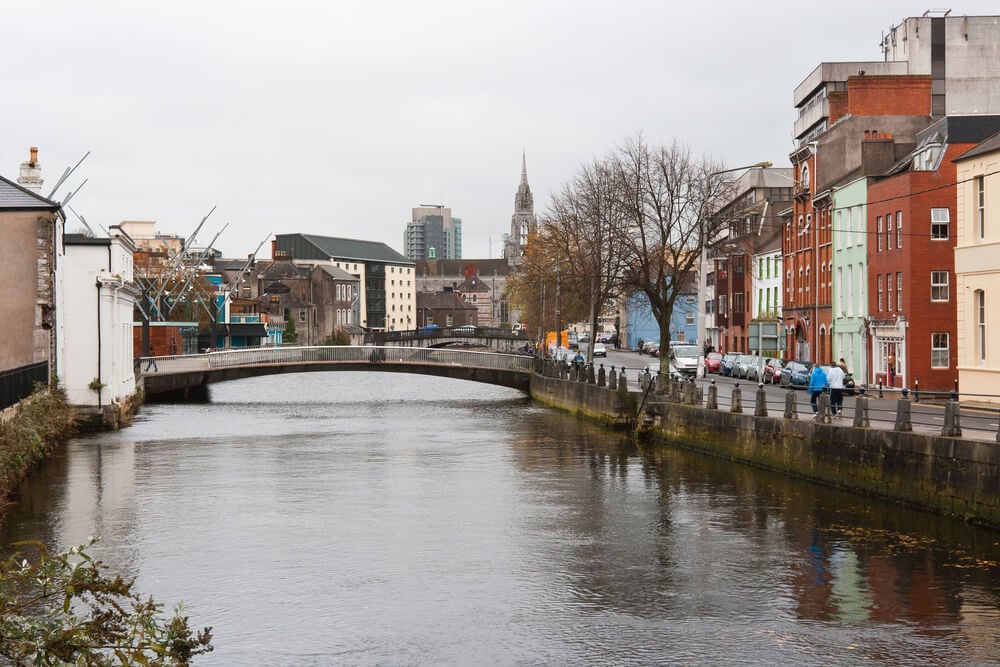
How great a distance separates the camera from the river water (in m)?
14.8

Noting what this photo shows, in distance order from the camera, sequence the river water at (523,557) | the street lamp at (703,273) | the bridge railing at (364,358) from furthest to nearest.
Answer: the bridge railing at (364,358) < the street lamp at (703,273) < the river water at (523,557)

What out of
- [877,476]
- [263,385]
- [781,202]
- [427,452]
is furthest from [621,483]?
[263,385]

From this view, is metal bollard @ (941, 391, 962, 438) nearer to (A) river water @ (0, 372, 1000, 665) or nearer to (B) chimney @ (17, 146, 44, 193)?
(A) river water @ (0, 372, 1000, 665)

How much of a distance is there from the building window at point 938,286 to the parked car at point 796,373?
233 inches

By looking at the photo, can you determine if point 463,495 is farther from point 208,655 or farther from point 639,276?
point 639,276

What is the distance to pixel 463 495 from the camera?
28.4 metres

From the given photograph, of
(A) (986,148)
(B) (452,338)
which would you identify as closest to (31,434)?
(A) (986,148)

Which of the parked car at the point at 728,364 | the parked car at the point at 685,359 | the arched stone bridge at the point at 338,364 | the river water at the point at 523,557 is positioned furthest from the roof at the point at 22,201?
the parked car at the point at 728,364

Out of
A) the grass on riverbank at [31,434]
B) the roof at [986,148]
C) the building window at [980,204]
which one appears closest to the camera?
the grass on riverbank at [31,434]

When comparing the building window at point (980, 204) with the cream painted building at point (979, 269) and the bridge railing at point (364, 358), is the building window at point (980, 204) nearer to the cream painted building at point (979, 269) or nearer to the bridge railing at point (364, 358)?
the cream painted building at point (979, 269)

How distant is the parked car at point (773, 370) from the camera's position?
58.2 meters

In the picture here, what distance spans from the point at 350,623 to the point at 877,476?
1319cm

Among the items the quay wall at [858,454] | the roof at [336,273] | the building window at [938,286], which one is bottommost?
the quay wall at [858,454]

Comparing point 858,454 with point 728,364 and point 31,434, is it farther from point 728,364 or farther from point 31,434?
point 728,364
